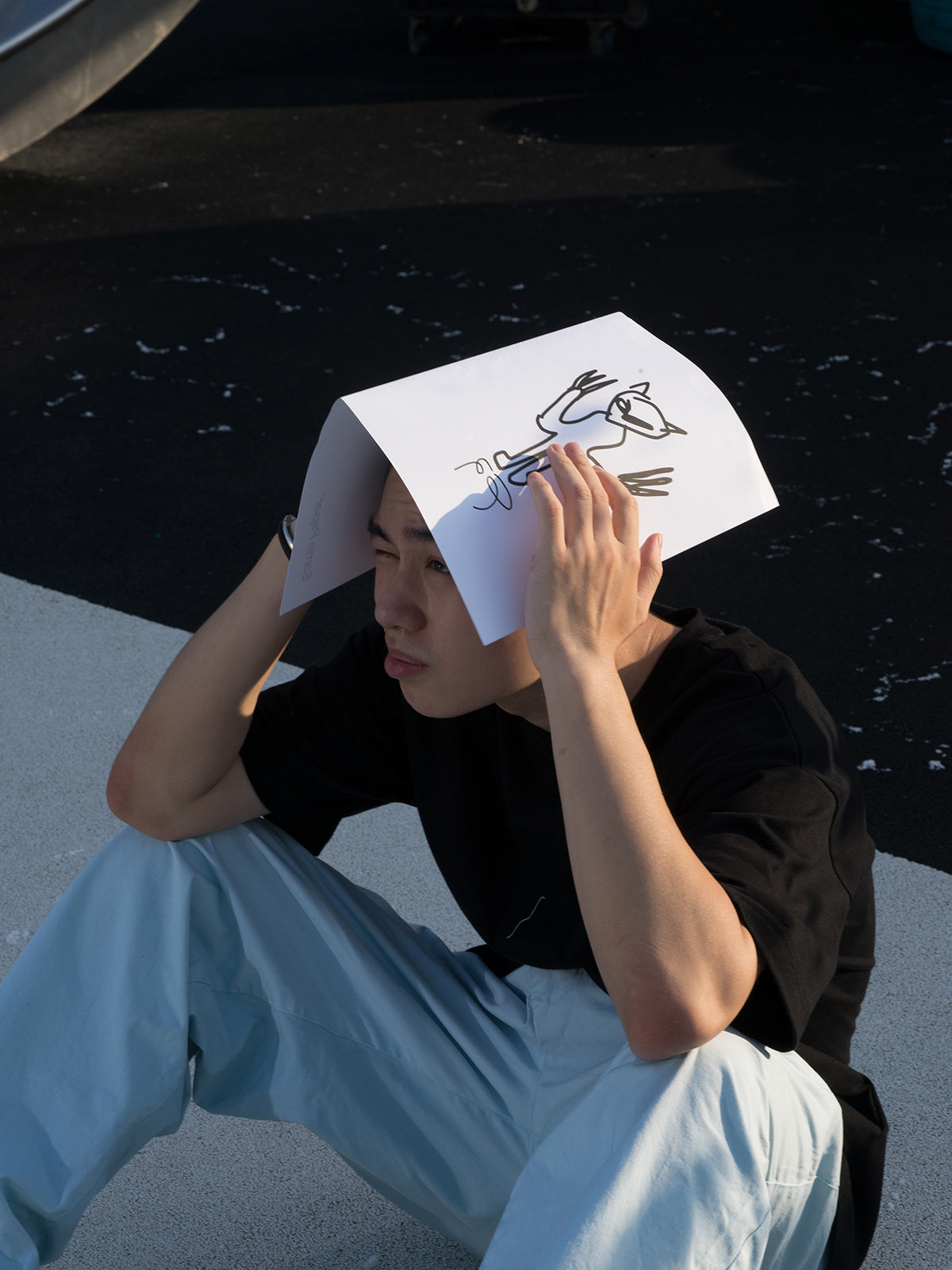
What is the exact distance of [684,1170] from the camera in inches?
34.3

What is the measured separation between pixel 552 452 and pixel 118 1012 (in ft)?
1.88

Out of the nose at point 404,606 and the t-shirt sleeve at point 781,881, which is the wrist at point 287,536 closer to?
the nose at point 404,606

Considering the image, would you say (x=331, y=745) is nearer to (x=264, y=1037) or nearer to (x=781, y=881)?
(x=264, y=1037)

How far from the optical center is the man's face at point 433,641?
42.2 inches

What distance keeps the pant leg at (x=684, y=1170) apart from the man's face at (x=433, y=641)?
0.30m

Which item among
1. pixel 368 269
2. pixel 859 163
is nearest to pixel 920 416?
pixel 368 269

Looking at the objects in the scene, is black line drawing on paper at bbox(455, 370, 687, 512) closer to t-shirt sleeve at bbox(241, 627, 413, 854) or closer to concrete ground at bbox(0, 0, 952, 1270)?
t-shirt sleeve at bbox(241, 627, 413, 854)

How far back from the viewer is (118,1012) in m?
1.12

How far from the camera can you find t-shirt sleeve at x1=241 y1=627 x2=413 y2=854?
1.25 metres

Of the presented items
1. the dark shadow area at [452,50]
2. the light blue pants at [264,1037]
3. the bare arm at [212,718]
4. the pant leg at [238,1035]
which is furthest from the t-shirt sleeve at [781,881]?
the dark shadow area at [452,50]

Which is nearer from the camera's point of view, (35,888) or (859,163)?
(35,888)

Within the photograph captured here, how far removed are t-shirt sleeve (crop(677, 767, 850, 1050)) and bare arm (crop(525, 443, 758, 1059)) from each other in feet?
0.08

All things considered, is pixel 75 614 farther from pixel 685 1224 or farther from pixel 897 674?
pixel 685 1224

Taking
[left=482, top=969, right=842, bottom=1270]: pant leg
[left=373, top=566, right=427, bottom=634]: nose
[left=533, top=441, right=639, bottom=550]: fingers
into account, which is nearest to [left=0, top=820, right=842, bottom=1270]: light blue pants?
[left=482, top=969, right=842, bottom=1270]: pant leg
